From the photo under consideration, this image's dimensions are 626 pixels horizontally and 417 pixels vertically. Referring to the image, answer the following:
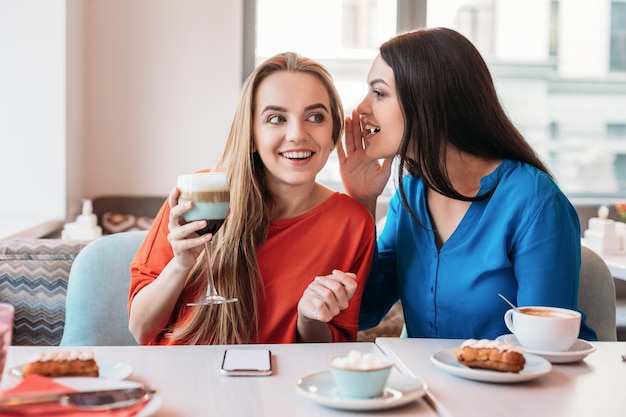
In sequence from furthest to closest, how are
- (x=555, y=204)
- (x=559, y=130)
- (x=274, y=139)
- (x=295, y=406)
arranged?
(x=559, y=130) → (x=274, y=139) → (x=555, y=204) → (x=295, y=406)

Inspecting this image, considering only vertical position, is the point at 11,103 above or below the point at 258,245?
above

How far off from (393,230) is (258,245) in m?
0.35

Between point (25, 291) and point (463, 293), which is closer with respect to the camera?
point (463, 293)

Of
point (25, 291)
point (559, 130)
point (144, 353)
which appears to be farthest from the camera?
point (559, 130)

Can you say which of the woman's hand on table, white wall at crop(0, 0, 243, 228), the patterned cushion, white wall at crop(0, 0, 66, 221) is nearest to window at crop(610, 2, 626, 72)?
white wall at crop(0, 0, 243, 228)

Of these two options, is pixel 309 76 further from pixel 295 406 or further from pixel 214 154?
pixel 214 154

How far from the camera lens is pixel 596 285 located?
1964 mm

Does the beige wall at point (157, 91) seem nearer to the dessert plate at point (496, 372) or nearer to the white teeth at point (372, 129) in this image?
the white teeth at point (372, 129)

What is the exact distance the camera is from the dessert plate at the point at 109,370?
43.2 inches

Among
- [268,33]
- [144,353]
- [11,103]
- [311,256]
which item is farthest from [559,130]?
[144,353]

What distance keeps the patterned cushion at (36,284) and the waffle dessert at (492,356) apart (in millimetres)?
1577

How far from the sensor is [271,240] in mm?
1947

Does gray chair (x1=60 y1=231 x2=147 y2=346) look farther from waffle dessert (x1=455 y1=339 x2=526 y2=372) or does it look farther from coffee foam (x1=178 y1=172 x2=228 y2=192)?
waffle dessert (x1=455 y1=339 x2=526 y2=372)

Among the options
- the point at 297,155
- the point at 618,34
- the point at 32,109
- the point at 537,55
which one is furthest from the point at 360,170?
the point at 618,34
